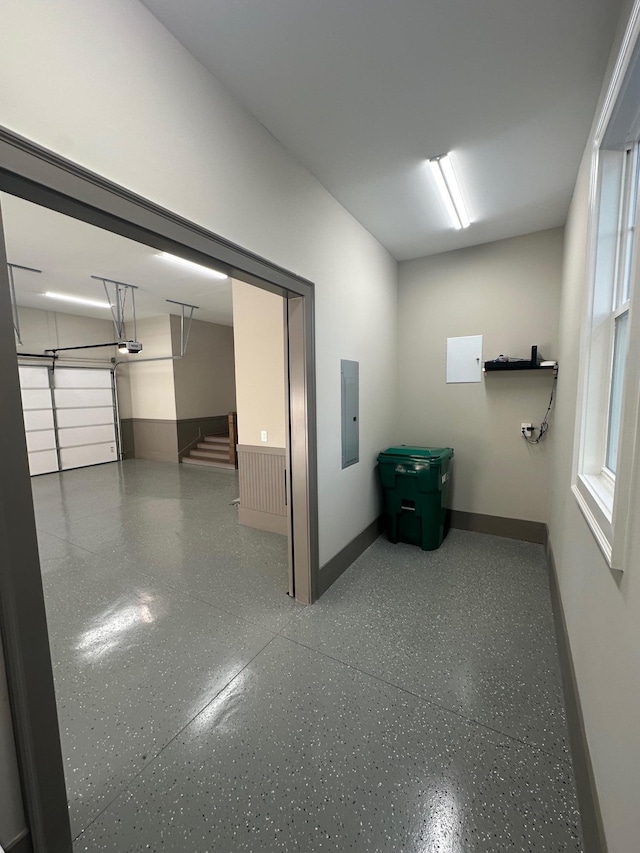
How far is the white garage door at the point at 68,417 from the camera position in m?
6.74

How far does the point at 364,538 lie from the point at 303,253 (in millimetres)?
2620

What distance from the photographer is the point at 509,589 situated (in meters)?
2.68

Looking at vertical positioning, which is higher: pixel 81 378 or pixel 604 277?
pixel 604 277

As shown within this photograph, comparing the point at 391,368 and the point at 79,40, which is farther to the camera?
the point at 391,368

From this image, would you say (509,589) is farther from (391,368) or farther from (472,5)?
(472,5)

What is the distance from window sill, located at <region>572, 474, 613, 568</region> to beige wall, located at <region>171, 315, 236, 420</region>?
7.56 m

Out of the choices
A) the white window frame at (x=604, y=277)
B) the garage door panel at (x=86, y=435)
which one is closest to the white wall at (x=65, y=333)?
the garage door panel at (x=86, y=435)

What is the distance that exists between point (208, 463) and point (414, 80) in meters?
6.92

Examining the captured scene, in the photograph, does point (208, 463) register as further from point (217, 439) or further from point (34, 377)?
point (34, 377)

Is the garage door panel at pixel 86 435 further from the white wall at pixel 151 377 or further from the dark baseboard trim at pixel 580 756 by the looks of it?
the dark baseboard trim at pixel 580 756

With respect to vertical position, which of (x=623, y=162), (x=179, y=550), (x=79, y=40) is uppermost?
(x=79, y=40)

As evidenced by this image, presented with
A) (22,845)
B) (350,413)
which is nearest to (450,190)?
(350,413)

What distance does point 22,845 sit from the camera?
3.43ft

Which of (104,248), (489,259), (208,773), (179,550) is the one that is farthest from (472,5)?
(179,550)
